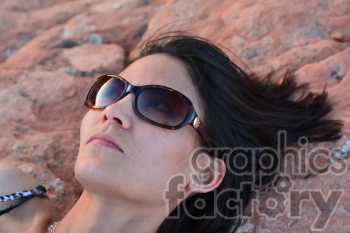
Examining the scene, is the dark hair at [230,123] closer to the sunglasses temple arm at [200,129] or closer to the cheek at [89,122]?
the sunglasses temple arm at [200,129]

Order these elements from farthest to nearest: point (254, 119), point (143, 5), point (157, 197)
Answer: point (143, 5) < point (254, 119) < point (157, 197)

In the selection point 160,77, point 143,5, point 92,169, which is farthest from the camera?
point 143,5

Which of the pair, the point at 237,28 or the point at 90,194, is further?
the point at 237,28

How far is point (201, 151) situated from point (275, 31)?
4.75 ft

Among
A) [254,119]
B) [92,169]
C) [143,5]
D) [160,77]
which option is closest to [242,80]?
[254,119]

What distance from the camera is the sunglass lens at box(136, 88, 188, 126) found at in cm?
200

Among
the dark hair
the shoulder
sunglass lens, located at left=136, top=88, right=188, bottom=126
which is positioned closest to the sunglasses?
sunglass lens, located at left=136, top=88, right=188, bottom=126

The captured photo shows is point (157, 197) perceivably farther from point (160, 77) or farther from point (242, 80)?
point (242, 80)

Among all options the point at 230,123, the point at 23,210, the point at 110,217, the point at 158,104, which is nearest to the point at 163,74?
the point at 158,104

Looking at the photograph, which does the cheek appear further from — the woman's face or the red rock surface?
the red rock surface

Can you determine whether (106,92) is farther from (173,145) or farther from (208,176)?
(208,176)

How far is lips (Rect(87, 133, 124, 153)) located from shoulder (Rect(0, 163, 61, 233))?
1.88 ft

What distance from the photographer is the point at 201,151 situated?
211 centimetres

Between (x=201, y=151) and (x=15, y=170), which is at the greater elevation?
(x=201, y=151)
